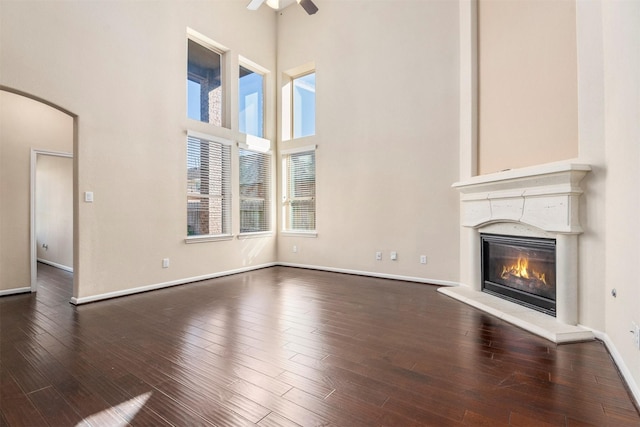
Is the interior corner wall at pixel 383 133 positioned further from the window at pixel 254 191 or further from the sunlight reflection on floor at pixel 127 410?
the sunlight reflection on floor at pixel 127 410

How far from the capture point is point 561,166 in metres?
2.75

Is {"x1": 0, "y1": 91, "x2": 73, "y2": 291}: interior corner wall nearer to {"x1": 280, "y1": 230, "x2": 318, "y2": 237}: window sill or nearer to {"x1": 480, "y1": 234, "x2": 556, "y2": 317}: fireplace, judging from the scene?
{"x1": 280, "y1": 230, "x2": 318, "y2": 237}: window sill

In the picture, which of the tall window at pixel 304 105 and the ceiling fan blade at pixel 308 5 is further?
the tall window at pixel 304 105

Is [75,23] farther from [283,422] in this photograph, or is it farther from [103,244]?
[283,422]

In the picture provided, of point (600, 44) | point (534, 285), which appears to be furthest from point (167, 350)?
point (600, 44)

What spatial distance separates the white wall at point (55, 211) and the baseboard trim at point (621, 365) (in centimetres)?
746

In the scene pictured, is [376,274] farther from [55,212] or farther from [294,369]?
[55,212]

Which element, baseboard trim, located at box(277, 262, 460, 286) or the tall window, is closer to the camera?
baseboard trim, located at box(277, 262, 460, 286)

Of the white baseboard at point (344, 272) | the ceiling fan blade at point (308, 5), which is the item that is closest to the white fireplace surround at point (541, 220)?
the white baseboard at point (344, 272)

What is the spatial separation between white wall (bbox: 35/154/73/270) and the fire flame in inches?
276

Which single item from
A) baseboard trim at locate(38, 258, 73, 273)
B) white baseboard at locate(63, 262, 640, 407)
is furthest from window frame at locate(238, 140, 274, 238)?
baseboard trim at locate(38, 258, 73, 273)

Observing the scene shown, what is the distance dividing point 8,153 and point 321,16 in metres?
5.29

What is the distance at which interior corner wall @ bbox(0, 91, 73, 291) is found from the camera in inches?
166

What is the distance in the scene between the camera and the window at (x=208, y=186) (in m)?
4.96
